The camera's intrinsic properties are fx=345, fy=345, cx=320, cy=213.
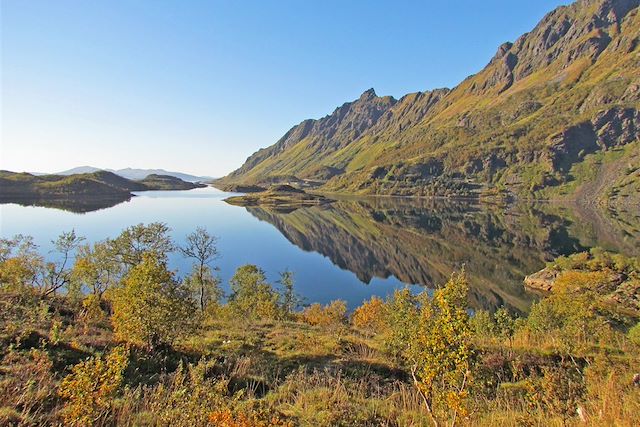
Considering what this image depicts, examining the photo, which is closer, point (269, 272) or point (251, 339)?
point (251, 339)

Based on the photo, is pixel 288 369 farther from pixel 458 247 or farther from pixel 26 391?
pixel 458 247

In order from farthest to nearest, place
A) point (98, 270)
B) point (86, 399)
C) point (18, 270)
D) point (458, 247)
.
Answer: point (458, 247)
point (98, 270)
point (18, 270)
point (86, 399)

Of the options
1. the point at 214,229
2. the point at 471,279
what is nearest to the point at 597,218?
the point at 471,279

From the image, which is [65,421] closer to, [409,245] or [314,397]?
[314,397]

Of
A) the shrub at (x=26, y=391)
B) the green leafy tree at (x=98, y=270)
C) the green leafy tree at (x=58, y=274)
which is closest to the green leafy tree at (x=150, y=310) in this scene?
the shrub at (x=26, y=391)

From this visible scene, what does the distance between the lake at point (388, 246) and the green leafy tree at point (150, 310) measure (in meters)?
69.6

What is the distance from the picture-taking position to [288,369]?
17.1m

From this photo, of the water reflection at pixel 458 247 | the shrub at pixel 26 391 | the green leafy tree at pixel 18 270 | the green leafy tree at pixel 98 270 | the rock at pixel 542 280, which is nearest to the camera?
the shrub at pixel 26 391

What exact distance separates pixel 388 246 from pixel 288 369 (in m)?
136

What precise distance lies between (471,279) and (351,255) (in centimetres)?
4953

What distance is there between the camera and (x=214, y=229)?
170 m

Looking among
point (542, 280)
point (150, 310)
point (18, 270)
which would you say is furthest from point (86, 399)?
point (542, 280)

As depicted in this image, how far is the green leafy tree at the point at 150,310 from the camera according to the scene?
16.6 meters

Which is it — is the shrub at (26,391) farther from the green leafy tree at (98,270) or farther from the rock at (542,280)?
the rock at (542,280)
